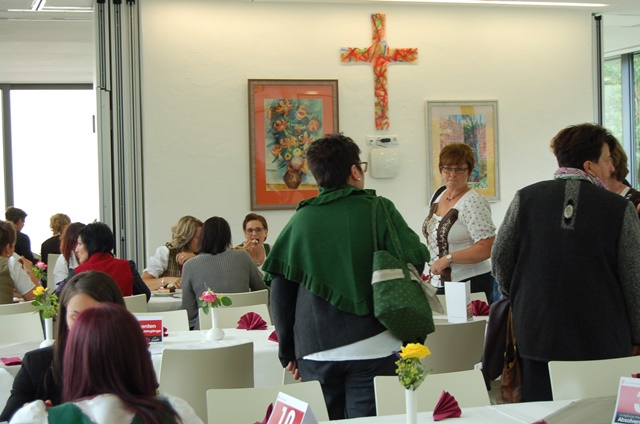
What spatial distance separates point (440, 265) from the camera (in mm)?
5570

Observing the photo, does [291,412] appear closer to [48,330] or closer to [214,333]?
[214,333]

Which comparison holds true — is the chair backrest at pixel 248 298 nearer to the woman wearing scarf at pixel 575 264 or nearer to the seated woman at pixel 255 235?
the seated woman at pixel 255 235

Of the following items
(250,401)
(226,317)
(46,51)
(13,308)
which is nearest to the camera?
(250,401)

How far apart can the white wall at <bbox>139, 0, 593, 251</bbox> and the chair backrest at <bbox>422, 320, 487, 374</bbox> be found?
437 cm

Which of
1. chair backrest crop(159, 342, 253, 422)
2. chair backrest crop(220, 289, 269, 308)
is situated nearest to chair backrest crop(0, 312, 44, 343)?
chair backrest crop(220, 289, 269, 308)

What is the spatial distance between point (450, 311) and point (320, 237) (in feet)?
5.69

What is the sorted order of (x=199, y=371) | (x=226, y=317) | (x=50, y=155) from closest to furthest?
(x=199, y=371), (x=226, y=317), (x=50, y=155)

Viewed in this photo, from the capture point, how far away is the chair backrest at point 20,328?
17.1 ft

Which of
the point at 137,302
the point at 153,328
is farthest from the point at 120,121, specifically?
the point at 153,328

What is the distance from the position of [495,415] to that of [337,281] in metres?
0.80

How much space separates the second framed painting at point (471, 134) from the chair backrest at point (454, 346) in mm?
4556

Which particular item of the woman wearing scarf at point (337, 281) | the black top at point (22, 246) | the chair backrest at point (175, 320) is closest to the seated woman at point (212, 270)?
the chair backrest at point (175, 320)

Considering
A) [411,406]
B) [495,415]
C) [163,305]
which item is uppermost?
[411,406]

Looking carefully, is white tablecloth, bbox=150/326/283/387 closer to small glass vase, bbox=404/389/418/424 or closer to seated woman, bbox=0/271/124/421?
seated woman, bbox=0/271/124/421
